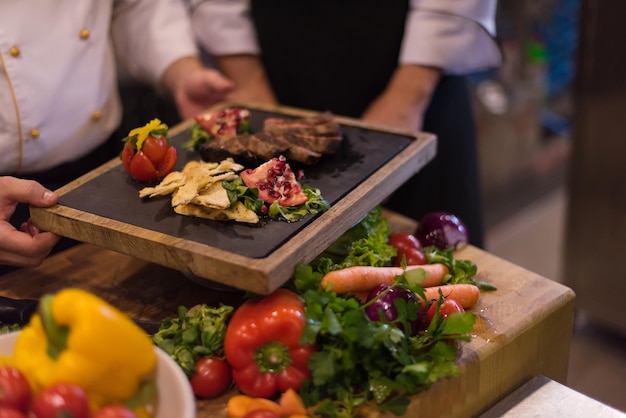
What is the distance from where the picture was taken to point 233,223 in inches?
44.0

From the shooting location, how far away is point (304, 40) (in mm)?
1827

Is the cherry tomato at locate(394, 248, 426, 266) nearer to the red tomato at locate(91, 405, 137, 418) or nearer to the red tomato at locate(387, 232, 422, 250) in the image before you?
the red tomato at locate(387, 232, 422, 250)

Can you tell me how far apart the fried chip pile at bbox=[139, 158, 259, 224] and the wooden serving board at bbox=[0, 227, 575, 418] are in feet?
0.64

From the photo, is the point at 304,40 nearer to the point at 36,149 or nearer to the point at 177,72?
the point at 177,72

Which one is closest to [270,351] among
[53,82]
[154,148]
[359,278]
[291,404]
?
[291,404]

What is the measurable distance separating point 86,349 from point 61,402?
0.21 ft

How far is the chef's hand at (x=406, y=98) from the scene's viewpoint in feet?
5.61

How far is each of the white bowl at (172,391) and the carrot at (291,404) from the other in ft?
0.44

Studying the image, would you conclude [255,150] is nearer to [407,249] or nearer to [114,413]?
[407,249]

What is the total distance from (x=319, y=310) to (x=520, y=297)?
0.39 meters

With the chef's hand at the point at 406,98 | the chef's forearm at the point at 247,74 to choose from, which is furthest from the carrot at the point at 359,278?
the chef's forearm at the point at 247,74

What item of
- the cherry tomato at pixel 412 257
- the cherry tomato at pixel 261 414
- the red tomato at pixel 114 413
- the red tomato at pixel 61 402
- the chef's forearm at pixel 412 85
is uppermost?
the chef's forearm at pixel 412 85

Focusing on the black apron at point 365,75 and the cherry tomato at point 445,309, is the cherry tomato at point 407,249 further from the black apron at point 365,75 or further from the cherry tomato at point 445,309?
the black apron at point 365,75

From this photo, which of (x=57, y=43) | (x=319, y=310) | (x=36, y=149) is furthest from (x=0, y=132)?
(x=319, y=310)
